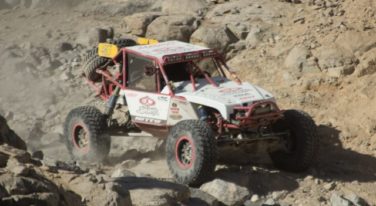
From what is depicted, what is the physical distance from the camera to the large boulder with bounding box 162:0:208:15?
18.8 m

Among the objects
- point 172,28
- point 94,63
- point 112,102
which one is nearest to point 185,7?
point 172,28

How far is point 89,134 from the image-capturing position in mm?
13156

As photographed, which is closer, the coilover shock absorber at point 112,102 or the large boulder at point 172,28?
the coilover shock absorber at point 112,102

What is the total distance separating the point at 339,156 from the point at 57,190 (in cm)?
659

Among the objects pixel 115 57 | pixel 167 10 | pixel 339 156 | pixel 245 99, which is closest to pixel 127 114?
pixel 115 57

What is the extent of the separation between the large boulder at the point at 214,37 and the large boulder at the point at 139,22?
129cm

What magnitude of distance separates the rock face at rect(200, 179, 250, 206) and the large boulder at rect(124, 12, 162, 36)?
712 cm

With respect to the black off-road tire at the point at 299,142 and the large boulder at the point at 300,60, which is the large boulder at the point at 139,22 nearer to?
the large boulder at the point at 300,60

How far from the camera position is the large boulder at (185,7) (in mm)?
18750

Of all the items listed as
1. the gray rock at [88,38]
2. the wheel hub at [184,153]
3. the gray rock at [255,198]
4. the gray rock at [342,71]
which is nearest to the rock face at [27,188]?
the wheel hub at [184,153]

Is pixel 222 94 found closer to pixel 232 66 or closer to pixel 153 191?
pixel 153 191

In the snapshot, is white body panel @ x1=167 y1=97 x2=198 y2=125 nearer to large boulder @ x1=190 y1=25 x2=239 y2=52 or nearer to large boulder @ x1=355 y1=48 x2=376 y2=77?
large boulder @ x1=355 y1=48 x2=376 y2=77

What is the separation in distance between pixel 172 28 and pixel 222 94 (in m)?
5.67

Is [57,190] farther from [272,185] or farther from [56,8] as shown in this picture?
[56,8]
